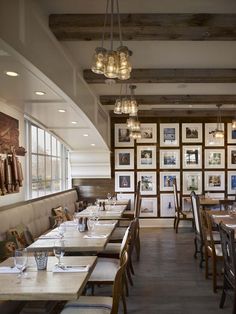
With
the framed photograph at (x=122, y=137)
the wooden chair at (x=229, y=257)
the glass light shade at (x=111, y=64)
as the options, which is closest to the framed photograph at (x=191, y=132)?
the framed photograph at (x=122, y=137)

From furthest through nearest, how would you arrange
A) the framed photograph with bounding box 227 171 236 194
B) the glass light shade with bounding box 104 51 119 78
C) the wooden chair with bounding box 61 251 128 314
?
1. the framed photograph with bounding box 227 171 236 194
2. the glass light shade with bounding box 104 51 119 78
3. the wooden chair with bounding box 61 251 128 314

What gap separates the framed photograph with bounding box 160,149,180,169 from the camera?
29.3ft

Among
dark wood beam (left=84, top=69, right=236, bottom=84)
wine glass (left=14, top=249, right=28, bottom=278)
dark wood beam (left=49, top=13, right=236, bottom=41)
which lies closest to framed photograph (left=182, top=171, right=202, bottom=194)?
dark wood beam (left=84, top=69, right=236, bottom=84)

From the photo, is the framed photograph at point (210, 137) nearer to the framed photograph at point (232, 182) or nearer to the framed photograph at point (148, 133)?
the framed photograph at point (232, 182)

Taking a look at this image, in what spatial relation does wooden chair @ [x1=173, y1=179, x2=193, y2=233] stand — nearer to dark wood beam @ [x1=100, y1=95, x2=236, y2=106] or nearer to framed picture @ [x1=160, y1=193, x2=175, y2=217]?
framed picture @ [x1=160, y1=193, x2=175, y2=217]

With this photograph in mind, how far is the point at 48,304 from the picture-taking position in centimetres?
336

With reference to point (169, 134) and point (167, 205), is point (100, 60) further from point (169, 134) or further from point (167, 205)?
point (167, 205)

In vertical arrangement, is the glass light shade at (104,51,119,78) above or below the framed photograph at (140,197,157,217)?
above

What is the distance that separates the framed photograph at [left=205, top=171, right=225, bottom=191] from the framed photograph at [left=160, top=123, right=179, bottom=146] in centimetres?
116

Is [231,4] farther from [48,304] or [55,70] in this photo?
[48,304]

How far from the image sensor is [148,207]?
8.91m

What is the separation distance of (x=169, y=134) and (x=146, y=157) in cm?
84

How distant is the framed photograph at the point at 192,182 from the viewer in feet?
29.2

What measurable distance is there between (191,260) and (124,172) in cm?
369
